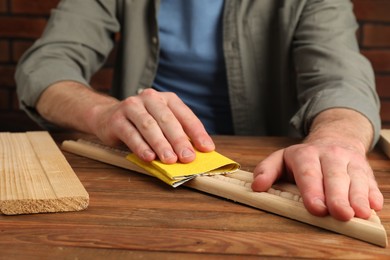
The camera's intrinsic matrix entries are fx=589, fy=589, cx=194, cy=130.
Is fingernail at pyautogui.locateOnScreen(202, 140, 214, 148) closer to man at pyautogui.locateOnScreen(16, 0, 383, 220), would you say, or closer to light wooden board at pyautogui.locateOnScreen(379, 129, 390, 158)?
man at pyautogui.locateOnScreen(16, 0, 383, 220)

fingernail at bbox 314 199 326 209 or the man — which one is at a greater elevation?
fingernail at bbox 314 199 326 209

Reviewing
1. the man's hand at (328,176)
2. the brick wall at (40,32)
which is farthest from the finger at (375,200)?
the brick wall at (40,32)

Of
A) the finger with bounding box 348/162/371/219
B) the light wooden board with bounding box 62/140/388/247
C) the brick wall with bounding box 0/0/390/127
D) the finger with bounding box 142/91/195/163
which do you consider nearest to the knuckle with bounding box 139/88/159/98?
the finger with bounding box 142/91/195/163

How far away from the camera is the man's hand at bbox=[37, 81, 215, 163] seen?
0.85m

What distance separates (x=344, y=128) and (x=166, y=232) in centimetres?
43

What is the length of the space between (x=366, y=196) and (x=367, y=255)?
0.11 metres

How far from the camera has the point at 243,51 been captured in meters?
1.49

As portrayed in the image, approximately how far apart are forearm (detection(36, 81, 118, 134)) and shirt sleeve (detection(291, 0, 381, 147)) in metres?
0.38

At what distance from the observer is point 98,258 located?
57 centimetres

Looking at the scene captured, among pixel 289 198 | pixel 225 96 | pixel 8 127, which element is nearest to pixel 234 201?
pixel 289 198

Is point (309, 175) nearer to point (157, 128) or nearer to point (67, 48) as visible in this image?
point (157, 128)

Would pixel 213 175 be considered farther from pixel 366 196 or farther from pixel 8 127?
pixel 8 127

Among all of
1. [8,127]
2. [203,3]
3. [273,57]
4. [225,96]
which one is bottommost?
[8,127]

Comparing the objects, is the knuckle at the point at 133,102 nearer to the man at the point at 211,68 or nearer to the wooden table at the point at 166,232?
the man at the point at 211,68
